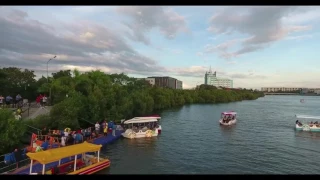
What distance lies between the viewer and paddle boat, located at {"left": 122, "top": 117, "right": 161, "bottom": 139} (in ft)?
148

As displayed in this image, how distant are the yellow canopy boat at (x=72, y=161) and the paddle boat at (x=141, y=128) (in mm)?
15551

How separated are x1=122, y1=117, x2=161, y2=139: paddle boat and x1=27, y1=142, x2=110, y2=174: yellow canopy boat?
51.0 ft

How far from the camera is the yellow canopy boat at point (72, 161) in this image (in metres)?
24.0

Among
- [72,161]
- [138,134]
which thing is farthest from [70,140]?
[138,134]

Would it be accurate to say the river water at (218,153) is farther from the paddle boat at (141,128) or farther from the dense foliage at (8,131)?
the dense foliage at (8,131)

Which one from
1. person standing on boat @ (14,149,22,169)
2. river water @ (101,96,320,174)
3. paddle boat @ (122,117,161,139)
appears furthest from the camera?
paddle boat @ (122,117,161,139)

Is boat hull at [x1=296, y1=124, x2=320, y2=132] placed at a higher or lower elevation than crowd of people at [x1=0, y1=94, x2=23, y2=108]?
lower

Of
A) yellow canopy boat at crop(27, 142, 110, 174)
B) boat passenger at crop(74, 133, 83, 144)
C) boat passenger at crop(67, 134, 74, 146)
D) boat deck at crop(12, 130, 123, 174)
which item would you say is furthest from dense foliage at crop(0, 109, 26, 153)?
boat passenger at crop(74, 133, 83, 144)

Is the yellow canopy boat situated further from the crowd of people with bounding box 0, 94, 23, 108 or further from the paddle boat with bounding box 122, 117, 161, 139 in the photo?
the crowd of people with bounding box 0, 94, 23, 108

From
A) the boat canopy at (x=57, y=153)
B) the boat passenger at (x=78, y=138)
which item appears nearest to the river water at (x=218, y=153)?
the boat canopy at (x=57, y=153)

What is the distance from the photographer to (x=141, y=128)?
48656mm

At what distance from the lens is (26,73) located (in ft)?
261
